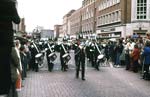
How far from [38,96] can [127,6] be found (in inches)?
1932

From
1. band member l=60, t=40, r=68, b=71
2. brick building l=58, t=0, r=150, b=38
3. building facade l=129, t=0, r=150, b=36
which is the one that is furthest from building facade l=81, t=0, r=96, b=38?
band member l=60, t=40, r=68, b=71

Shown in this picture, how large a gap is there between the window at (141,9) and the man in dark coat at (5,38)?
5541 cm

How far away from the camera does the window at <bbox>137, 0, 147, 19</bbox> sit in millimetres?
57500

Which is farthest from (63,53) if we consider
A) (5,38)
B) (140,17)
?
(140,17)

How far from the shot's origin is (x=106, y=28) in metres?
71.9

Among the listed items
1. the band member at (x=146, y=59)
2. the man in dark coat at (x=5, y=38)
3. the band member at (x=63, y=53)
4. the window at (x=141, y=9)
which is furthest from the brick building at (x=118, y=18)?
the man in dark coat at (x=5, y=38)

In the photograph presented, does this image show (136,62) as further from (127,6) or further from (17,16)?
(127,6)

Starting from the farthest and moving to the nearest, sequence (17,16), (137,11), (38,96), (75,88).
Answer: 1. (137,11)
2. (75,88)
3. (38,96)
4. (17,16)

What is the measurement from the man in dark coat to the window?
55.4 metres

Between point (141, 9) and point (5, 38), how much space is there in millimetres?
56018

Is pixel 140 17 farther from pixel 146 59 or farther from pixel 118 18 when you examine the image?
pixel 146 59

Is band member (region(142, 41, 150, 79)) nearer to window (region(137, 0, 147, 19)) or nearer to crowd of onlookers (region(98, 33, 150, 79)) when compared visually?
crowd of onlookers (region(98, 33, 150, 79))

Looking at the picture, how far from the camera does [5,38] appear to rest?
2918 millimetres

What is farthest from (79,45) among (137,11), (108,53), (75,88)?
(137,11)
